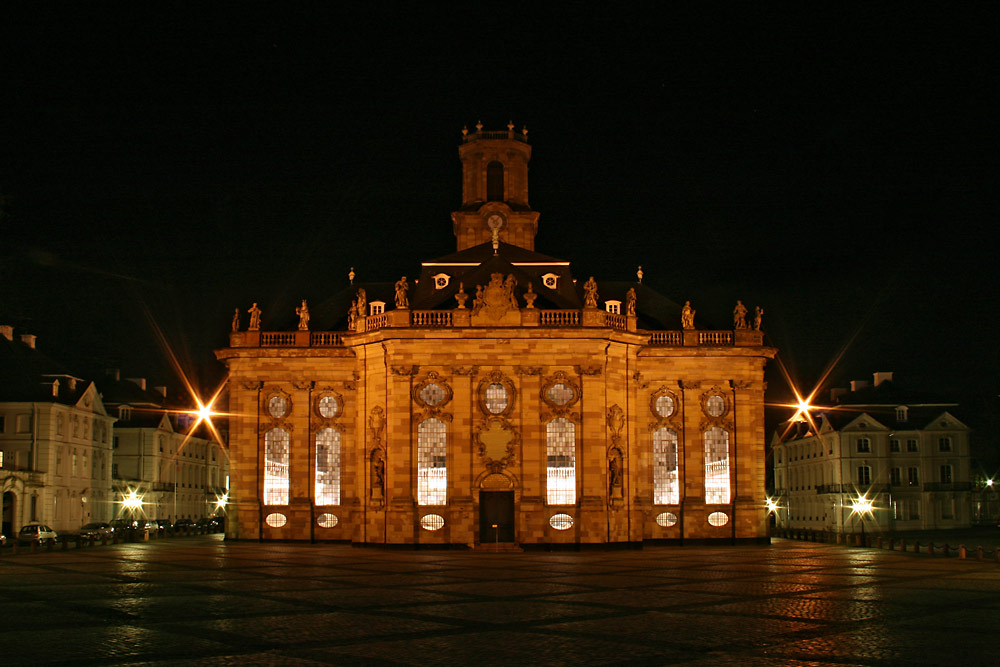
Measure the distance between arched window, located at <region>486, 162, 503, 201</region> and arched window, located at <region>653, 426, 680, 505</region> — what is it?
23.3m

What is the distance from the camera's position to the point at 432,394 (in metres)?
59.4

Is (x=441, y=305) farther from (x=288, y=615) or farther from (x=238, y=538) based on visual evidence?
(x=288, y=615)

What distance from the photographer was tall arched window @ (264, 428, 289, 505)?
214ft

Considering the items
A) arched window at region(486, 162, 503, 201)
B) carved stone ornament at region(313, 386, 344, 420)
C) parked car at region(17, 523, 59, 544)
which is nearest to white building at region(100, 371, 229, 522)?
parked car at region(17, 523, 59, 544)

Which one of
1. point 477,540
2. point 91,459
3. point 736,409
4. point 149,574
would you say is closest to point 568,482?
point 477,540

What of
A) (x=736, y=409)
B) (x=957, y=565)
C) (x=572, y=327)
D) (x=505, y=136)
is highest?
(x=505, y=136)

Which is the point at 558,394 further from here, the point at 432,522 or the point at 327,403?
the point at 327,403

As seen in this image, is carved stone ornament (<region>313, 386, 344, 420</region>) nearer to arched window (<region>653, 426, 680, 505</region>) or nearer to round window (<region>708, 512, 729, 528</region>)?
arched window (<region>653, 426, 680, 505</region>)

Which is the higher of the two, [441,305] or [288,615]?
[441,305]

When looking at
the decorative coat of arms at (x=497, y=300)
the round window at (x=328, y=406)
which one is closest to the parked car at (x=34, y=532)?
the round window at (x=328, y=406)

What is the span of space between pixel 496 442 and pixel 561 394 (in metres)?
4.20

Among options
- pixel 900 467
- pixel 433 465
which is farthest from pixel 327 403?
pixel 900 467

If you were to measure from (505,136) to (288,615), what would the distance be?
188 feet

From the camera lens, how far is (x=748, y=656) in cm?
2044
